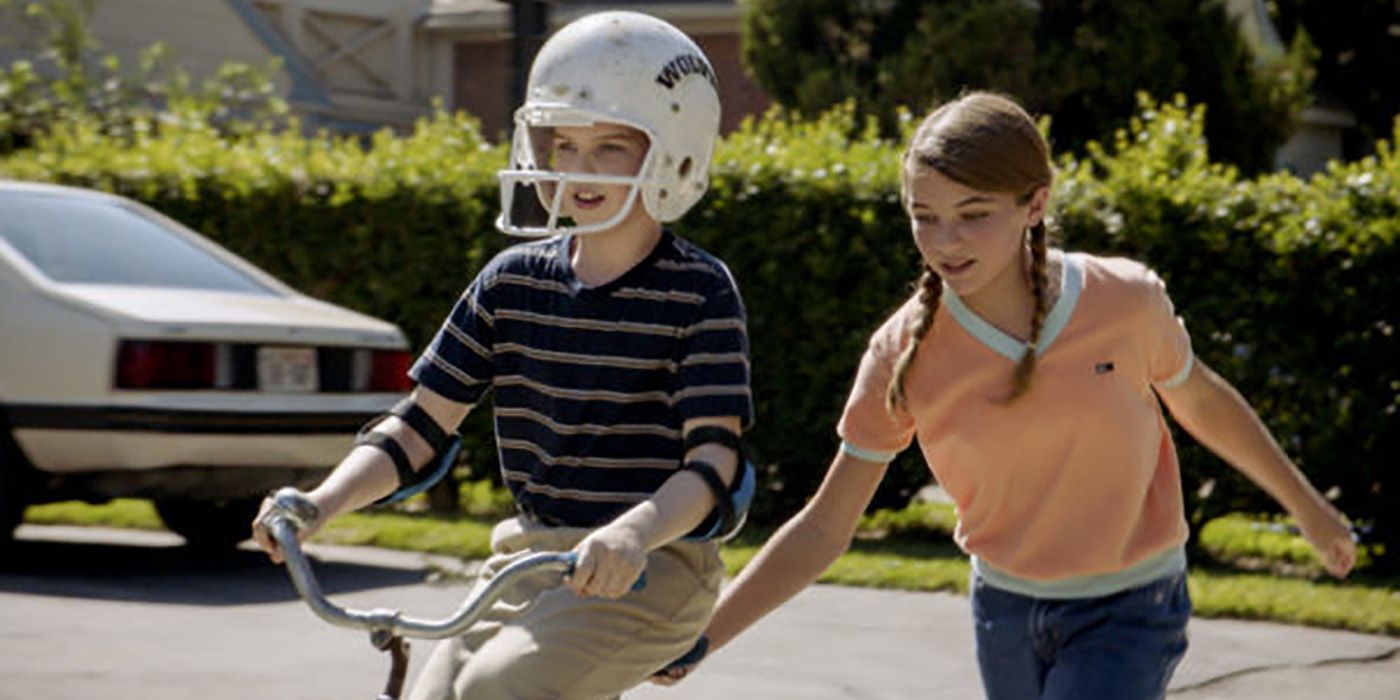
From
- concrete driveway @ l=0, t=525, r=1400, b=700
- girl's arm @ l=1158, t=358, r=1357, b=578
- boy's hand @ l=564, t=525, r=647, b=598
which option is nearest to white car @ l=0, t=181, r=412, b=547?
concrete driveway @ l=0, t=525, r=1400, b=700

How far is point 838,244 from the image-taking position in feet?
34.2

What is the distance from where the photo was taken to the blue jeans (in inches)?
133

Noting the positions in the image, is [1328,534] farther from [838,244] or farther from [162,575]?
[838,244]

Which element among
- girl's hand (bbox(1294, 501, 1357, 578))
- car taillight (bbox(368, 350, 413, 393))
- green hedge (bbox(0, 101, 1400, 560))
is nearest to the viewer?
girl's hand (bbox(1294, 501, 1357, 578))

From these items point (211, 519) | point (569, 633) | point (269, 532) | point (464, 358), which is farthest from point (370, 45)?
point (269, 532)

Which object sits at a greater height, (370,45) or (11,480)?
(11,480)

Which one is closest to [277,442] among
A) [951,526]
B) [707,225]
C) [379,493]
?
[707,225]

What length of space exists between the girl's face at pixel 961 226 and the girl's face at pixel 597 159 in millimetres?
434

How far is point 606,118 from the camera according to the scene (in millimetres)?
3301

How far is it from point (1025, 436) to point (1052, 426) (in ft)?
0.15

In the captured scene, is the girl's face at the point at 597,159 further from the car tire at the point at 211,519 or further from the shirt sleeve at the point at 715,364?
the car tire at the point at 211,519

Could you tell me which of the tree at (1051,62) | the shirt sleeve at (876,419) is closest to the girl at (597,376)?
the shirt sleeve at (876,419)

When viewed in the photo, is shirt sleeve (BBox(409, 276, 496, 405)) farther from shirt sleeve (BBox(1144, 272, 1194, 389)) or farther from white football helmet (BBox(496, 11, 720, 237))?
shirt sleeve (BBox(1144, 272, 1194, 389))

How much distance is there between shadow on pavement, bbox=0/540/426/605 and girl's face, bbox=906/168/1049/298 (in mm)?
5318
